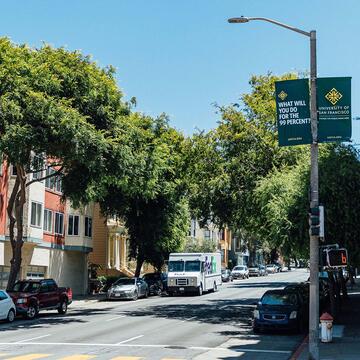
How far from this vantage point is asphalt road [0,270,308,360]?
16.8m

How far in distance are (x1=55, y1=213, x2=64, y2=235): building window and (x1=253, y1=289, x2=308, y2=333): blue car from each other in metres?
25.3

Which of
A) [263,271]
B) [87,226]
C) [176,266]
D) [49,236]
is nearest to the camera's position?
[49,236]

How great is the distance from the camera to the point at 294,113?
48.1ft

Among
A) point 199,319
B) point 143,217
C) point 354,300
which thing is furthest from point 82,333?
point 143,217

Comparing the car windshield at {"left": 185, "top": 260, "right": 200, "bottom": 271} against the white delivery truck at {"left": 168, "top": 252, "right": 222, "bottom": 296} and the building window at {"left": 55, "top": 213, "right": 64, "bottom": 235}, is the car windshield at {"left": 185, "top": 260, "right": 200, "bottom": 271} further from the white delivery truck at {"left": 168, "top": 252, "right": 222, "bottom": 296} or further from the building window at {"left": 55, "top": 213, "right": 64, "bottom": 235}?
the building window at {"left": 55, "top": 213, "right": 64, "bottom": 235}

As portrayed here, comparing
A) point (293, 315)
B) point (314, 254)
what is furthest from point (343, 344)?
point (314, 254)

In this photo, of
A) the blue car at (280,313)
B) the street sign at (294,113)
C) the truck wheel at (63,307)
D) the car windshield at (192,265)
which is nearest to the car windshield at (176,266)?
the car windshield at (192,265)

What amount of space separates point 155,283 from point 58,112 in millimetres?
25617

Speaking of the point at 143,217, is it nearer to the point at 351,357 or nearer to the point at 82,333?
the point at 82,333

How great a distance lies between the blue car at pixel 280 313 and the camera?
21.7 m

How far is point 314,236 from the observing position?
573 inches

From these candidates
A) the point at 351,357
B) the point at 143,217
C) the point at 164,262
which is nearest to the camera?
the point at 351,357

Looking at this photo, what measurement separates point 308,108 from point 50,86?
1441cm

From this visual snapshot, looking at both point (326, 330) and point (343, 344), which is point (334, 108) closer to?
point (326, 330)
